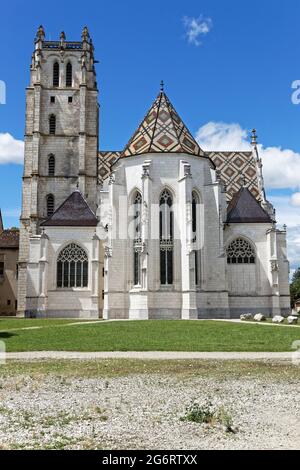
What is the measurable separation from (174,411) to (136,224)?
2681 cm

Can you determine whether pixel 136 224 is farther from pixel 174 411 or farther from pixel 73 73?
pixel 174 411

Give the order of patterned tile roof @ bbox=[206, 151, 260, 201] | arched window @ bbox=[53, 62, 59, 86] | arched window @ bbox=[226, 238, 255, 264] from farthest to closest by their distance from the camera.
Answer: arched window @ bbox=[53, 62, 59, 86] < patterned tile roof @ bbox=[206, 151, 260, 201] < arched window @ bbox=[226, 238, 255, 264]

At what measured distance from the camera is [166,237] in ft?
106

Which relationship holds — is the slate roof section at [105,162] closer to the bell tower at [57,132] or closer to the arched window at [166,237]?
the bell tower at [57,132]

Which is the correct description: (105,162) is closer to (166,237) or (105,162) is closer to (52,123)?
(52,123)

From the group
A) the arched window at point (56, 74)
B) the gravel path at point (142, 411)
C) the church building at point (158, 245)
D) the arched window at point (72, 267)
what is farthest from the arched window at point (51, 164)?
the gravel path at point (142, 411)

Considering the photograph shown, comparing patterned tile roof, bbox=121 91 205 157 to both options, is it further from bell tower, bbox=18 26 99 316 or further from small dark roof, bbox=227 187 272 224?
bell tower, bbox=18 26 99 316

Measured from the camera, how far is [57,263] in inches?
1414

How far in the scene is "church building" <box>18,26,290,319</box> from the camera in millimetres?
31516

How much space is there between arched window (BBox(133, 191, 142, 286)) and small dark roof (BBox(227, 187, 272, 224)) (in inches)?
296

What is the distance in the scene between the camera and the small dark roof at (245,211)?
1416 inches

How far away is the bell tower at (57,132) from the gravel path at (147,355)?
2957 cm

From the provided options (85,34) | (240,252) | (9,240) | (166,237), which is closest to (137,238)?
(166,237)

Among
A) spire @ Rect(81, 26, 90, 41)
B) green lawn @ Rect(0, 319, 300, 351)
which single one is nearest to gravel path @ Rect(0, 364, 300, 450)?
green lawn @ Rect(0, 319, 300, 351)
